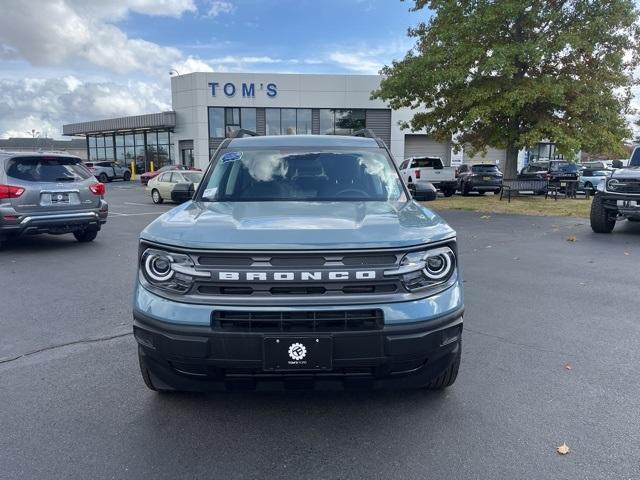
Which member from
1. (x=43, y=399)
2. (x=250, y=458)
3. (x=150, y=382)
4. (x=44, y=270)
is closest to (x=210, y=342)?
(x=250, y=458)

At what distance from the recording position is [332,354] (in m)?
2.46

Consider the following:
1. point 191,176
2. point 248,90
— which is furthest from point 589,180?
point 248,90

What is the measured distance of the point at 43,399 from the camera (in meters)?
3.32

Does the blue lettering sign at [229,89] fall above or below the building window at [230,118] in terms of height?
above

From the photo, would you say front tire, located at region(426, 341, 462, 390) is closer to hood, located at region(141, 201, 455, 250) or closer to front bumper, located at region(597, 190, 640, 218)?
hood, located at region(141, 201, 455, 250)

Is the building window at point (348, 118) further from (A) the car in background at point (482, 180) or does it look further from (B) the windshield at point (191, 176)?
(B) the windshield at point (191, 176)

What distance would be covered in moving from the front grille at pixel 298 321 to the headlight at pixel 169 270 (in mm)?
264

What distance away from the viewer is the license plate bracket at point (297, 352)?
2.44 metres

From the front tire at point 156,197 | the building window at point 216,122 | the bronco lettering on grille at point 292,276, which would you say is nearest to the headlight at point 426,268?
the bronco lettering on grille at point 292,276

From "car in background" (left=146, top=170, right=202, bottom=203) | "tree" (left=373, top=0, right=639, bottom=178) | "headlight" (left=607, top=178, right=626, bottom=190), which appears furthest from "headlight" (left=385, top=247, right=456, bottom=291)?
"car in background" (left=146, top=170, right=202, bottom=203)

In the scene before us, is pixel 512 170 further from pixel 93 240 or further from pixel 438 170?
pixel 93 240

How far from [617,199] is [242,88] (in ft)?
95.6

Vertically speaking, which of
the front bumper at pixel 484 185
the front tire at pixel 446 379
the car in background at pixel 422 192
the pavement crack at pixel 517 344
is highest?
the car in background at pixel 422 192

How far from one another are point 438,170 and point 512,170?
331cm
